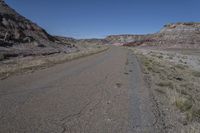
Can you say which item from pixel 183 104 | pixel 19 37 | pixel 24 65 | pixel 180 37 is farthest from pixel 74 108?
pixel 180 37

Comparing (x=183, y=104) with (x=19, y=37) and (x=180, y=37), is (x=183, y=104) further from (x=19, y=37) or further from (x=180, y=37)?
(x=180, y=37)

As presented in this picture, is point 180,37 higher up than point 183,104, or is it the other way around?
point 183,104

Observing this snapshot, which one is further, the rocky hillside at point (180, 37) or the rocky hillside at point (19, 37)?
the rocky hillside at point (180, 37)

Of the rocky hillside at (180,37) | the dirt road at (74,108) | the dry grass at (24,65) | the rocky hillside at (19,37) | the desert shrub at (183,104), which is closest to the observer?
the dirt road at (74,108)

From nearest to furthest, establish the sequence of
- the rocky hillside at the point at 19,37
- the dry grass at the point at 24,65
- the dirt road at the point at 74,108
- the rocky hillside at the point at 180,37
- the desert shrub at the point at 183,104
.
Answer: the dirt road at the point at 74,108, the desert shrub at the point at 183,104, the dry grass at the point at 24,65, the rocky hillside at the point at 19,37, the rocky hillside at the point at 180,37

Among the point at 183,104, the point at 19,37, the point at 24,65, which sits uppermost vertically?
the point at 19,37

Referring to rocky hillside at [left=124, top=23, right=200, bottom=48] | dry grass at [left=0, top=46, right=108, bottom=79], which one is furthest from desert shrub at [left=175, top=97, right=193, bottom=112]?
rocky hillside at [left=124, top=23, right=200, bottom=48]

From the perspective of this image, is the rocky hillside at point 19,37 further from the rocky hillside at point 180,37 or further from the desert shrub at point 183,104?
the rocky hillside at point 180,37

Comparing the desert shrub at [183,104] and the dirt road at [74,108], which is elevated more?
the dirt road at [74,108]

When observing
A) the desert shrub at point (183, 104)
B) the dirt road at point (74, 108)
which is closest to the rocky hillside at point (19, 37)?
the dirt road at point (74, 108)

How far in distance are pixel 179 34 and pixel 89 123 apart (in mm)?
111276

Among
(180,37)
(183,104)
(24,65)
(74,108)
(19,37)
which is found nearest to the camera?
(74,108)

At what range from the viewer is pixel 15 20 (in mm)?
56469

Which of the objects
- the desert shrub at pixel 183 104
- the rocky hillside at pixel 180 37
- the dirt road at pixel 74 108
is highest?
the dirt road at pixel 74 108
